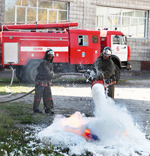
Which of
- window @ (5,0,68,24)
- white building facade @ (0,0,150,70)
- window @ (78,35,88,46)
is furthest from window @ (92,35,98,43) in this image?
window @ (5,0,68,24)

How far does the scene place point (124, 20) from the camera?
2672 cm

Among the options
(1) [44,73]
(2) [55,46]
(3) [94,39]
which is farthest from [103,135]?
(3) [94,39]

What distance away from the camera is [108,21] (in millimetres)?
25797

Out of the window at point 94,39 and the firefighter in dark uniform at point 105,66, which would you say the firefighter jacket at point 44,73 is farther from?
the window at point 94,39

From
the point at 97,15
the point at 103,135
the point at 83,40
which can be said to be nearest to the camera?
the point at 103,135

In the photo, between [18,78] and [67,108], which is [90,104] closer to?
[67,108]

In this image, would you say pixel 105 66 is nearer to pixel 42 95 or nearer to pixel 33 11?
pixel 42 95

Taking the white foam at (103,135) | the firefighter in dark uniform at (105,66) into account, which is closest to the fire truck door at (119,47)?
the firefighter in dark uniform at (105,66)

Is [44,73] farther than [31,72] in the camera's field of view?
No

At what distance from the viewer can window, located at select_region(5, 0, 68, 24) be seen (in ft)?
71.9

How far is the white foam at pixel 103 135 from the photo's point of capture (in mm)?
5414

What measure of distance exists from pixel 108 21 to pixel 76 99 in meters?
15.8

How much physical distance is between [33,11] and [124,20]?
810 centimetres

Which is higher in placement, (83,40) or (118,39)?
(118,39)
